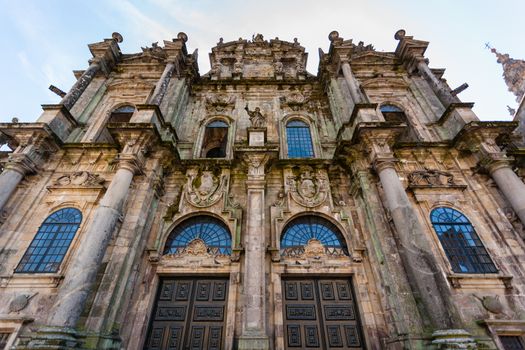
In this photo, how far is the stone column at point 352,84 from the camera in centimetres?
1220

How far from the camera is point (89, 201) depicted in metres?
9.79

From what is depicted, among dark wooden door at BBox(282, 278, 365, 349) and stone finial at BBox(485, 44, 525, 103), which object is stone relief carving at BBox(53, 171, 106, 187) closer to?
dark wooden door at BBox(282, 278, 365, 349)

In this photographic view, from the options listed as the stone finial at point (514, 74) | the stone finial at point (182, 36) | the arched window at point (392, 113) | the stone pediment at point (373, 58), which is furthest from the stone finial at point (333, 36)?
the stone finial at point (514, 74)

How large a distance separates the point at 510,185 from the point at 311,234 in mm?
6835

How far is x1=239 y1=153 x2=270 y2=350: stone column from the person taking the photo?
22.4 ft

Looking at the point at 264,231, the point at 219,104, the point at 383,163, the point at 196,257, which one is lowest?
the point at 196,257

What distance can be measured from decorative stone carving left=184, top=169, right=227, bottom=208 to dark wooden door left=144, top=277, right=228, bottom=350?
289 cm

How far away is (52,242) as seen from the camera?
29.3 ft

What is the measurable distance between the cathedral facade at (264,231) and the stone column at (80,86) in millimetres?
104

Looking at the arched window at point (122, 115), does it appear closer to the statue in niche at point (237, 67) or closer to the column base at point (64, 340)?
the statue in niche at point (237, 67)

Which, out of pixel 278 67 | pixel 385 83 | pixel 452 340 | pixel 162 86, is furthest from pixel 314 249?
pixel 278 67

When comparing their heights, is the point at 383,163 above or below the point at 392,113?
below

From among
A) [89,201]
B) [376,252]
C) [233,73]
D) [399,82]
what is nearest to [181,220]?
[89,201]

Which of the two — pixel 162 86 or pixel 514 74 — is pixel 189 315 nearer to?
pixel 162 86
